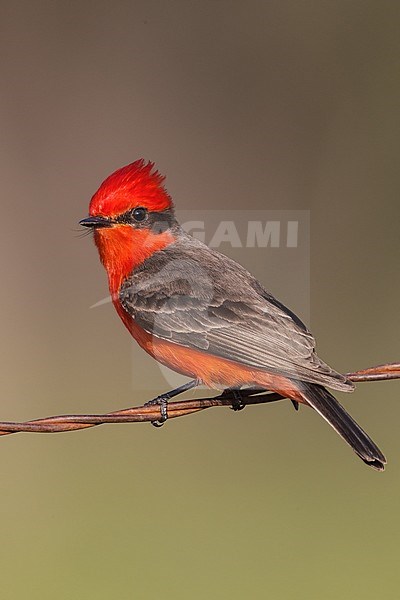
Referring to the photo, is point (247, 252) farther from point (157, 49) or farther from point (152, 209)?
point (152, 209)

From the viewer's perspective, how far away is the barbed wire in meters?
3.33

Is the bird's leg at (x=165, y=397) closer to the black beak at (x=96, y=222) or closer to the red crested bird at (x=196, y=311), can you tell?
the red crested bird at (x=196, y=311)

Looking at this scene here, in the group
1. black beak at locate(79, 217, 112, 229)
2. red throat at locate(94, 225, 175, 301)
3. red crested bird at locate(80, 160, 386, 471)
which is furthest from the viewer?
red throat at locate(94, 225, 175, 301)

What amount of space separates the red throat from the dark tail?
130 centimetres

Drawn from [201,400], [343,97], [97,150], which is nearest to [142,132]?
[97,150]

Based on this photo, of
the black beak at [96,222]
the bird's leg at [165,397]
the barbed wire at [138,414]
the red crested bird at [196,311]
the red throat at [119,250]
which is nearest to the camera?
the barbed wire at [138,414]

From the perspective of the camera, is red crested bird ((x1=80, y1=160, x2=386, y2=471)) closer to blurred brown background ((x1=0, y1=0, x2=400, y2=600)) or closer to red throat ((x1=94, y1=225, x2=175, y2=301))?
red throat ((x1=94, y1=225, x2=175, y2=301))


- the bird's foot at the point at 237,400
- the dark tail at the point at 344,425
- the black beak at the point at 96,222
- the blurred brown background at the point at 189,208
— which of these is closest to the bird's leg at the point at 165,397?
the bird's foot at the point at 237,400

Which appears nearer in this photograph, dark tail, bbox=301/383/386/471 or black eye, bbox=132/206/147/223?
dark tail, bbox=301/383/386/471

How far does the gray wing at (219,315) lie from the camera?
14.0 feet

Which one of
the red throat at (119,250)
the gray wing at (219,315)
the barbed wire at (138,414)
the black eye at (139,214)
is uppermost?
the black eye at (139,214)

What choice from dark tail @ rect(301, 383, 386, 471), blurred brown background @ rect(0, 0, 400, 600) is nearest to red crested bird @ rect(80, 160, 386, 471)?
dark tail @ rect(301, 383, 386, 471)

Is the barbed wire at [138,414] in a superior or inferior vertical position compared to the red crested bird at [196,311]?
inferior

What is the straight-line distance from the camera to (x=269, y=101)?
28.8 ft
